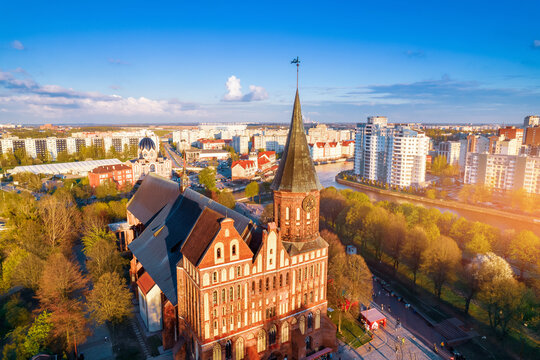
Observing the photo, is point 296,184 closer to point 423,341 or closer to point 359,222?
point 423,341

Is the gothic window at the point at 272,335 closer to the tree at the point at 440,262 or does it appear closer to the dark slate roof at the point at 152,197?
the dark slate roof at the point at 152,197

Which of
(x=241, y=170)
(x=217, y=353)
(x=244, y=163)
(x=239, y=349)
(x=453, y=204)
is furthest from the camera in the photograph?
(x=244, y=163)

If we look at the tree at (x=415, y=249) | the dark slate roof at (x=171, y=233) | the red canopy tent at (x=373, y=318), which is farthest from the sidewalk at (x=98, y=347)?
the tree at (x=415, y=249)

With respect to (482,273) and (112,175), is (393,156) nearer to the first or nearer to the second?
(482,273)

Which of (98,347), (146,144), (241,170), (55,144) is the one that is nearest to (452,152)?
(241,170)

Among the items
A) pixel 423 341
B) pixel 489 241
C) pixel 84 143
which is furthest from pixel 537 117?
pixel 84 143

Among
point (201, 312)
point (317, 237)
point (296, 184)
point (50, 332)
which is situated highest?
point (296, 184)
